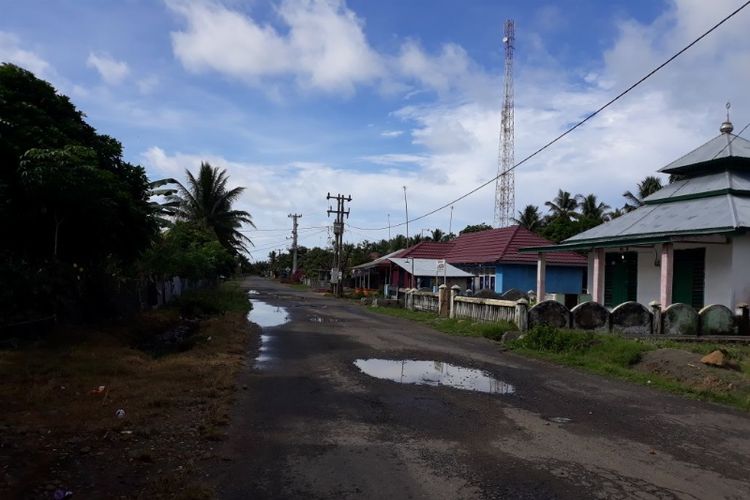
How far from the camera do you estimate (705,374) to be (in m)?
10.5

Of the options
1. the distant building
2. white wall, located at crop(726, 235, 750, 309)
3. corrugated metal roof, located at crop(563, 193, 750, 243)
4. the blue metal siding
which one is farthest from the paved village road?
the blue metal siding

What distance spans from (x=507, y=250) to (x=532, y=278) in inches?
81.5

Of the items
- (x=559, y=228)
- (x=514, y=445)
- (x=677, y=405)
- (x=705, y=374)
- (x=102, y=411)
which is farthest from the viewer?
(x=559, y=228)

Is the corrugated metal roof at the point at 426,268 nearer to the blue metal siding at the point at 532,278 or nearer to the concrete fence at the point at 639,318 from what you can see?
the blue metal siding at the point at 532,278

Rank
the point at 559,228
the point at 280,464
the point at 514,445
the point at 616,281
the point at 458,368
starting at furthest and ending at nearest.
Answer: the point at 559,228
the point at 616,281
the point at 458,368
the point at 514,445
the point at 280,464

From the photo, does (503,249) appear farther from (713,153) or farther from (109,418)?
(109,418)

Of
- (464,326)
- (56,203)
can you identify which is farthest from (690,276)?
(56,203)

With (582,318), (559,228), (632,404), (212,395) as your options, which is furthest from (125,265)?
(559,228)

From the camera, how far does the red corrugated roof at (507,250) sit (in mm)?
33875

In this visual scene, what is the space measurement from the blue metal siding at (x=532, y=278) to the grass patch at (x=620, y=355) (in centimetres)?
1868

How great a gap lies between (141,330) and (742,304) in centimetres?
1634

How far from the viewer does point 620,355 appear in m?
12.5

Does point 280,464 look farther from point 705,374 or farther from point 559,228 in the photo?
point 559,228

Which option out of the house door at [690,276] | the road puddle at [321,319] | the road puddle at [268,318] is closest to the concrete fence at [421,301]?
the road puddle at [321,319]
